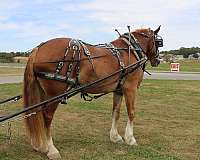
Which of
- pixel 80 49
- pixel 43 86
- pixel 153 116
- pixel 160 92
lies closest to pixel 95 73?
pixel 80 49

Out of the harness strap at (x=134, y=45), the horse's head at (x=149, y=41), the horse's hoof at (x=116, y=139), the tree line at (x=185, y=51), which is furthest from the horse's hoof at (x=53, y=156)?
the tree line at (x=185, y=51)

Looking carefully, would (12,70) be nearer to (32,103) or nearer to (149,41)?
(149,41)

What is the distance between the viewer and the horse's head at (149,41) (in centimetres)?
824

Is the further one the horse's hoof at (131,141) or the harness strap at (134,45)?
the harness strap at (134,45)

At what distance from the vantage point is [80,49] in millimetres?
6707

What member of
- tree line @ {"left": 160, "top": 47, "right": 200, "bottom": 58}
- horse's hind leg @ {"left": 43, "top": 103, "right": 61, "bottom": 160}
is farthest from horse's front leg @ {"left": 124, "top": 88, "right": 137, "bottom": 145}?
tree line @ {"left": 160, "top": 47, "right": 200, "bottom": 58}

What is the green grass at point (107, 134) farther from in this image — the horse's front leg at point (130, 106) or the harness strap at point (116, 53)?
the harness strap at point (116, 53)

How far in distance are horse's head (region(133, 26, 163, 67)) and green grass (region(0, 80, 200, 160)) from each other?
176 cm

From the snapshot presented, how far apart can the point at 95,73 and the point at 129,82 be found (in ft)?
3.21

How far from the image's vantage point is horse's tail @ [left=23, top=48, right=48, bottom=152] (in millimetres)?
6453

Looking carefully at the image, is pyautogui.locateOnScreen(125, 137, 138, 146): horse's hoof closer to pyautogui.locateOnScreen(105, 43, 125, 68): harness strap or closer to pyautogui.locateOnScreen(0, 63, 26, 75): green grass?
pyautogui.locateOnScreen(105, 43, 125, 68): harness strap

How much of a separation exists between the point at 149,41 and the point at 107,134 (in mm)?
2186

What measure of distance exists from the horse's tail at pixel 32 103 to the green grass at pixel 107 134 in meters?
0.30

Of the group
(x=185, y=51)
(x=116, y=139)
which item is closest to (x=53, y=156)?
(x=116, y=139)
